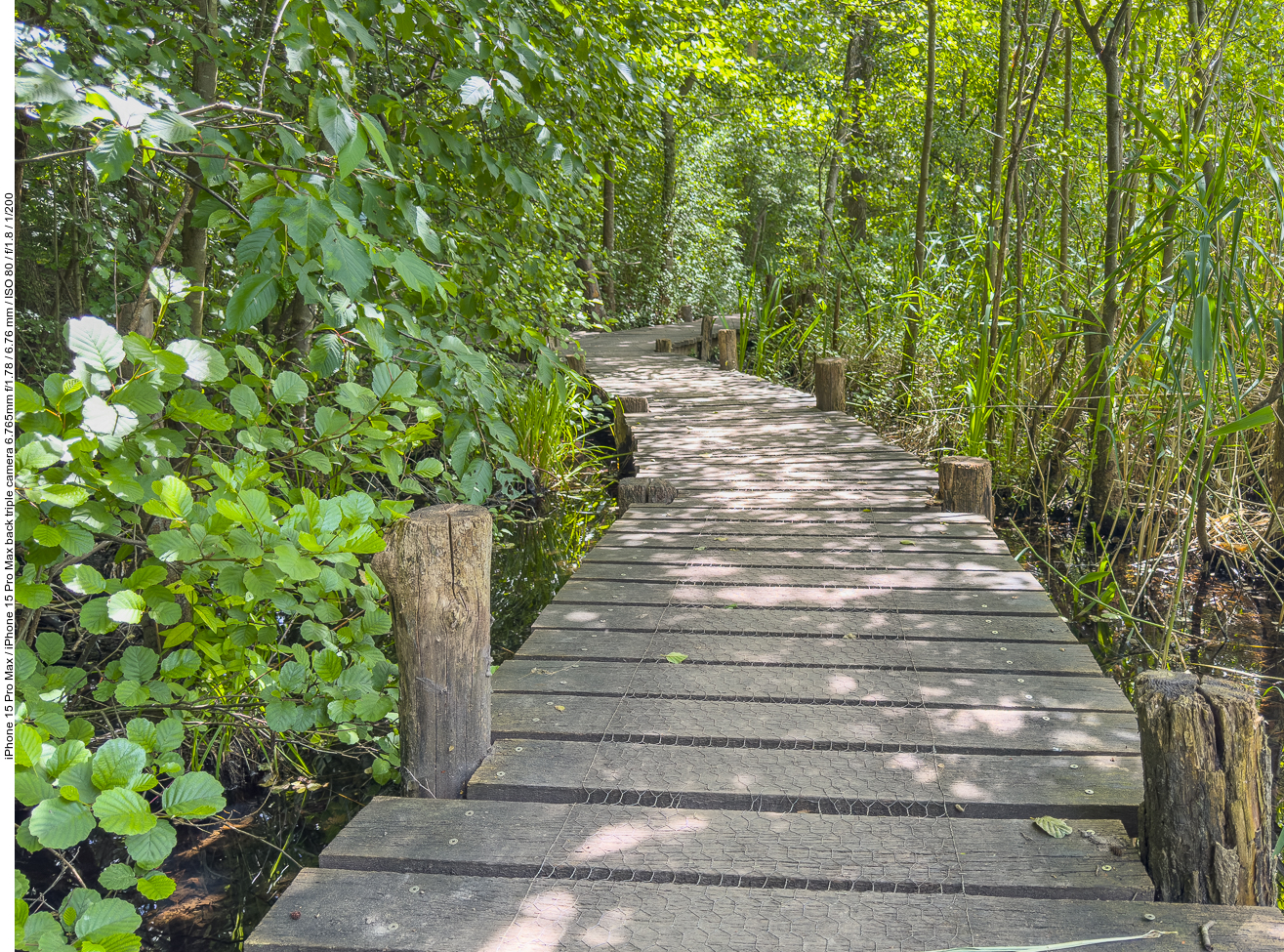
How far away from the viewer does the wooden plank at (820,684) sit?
8.02 ft

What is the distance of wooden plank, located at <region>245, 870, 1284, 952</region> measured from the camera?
1567mm

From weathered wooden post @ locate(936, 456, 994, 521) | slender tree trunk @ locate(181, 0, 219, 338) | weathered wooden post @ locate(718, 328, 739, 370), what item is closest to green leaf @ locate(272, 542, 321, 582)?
slender tree trunk @ locate(181, 0, 219, 338)

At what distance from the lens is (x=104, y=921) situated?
52.4 inches

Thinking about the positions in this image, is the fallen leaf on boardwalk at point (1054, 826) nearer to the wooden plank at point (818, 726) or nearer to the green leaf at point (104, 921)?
the wooden plank at point (818, 726)

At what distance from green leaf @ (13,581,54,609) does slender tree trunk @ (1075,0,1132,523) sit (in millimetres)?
4139

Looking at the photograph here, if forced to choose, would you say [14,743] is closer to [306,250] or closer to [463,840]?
[463,840]

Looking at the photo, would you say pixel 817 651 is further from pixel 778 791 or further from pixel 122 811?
pixel 122 811

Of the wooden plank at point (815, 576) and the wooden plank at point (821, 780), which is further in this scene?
the wooden plank at point (815, 576)

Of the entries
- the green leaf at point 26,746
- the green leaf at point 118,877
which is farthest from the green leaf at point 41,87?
the green leaf at point 118,877

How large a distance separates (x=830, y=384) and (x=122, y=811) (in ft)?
21.5

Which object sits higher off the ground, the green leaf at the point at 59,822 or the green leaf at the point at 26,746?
the green leaf at the point at 26,746

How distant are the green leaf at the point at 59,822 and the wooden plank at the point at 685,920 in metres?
0.42

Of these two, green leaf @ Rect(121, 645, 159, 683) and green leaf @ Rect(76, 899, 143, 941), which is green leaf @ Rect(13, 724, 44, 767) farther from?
green leaf @ Rect(121, 645, 159, 683)

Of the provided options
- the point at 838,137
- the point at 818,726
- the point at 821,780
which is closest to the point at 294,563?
the point at 821,780
